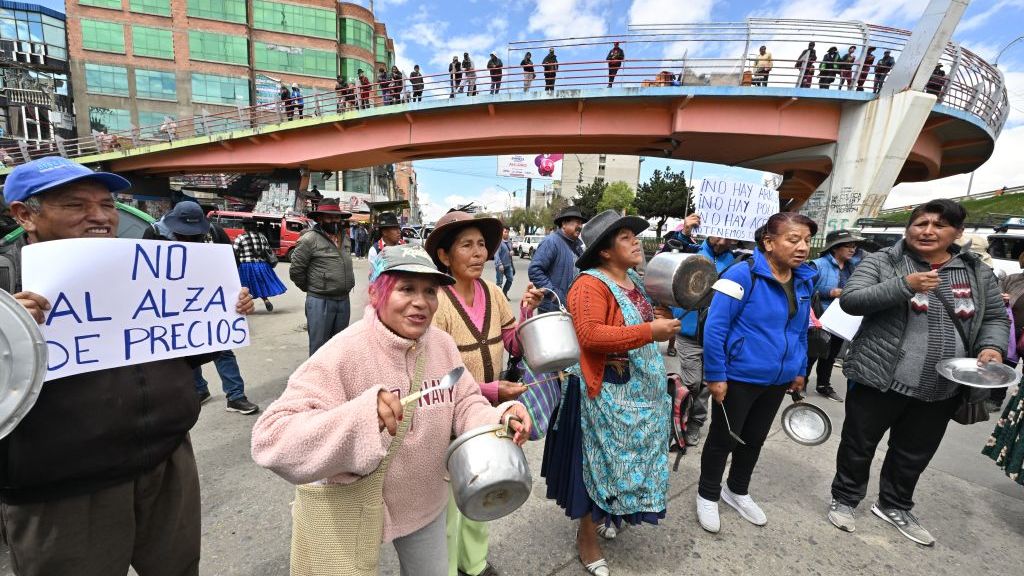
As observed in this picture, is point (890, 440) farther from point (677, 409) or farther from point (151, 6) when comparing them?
point (151, 6)

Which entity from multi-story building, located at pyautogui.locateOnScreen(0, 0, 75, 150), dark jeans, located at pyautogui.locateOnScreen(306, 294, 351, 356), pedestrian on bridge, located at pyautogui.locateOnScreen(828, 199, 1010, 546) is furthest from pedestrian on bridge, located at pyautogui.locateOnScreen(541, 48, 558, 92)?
multi-story building, located at pyautogui.locateOnScreen(0, 0, 75, 150)

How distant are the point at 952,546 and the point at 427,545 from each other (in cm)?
331

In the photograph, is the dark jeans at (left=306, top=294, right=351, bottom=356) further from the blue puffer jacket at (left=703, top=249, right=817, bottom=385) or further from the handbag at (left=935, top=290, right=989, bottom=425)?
the handbag at (left=935, top=290, right=989, bottom=425)

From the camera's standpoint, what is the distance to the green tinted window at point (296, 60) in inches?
1330

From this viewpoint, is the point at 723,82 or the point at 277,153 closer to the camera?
the point at 723,82

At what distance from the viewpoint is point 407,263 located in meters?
1.37

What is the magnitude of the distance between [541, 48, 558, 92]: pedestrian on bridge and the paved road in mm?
13277

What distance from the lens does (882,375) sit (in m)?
2.56

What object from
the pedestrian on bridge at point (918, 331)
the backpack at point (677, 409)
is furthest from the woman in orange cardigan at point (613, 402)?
the pedestrian on bridge at point (918, 331)

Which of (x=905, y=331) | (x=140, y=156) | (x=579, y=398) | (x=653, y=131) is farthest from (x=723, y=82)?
(x=140, y=156)

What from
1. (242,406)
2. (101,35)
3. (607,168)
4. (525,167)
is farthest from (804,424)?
(607,168)

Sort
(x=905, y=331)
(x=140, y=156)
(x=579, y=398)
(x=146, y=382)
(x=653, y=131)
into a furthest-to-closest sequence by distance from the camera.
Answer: (x=140, y=156) → (x=653, y=131) → (x=905, y=331) → (x=579, y=398) → (x=146, y=382)

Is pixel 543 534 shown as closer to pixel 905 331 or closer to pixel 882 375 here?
pixel 882 375

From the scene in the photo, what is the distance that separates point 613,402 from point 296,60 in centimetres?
4140
